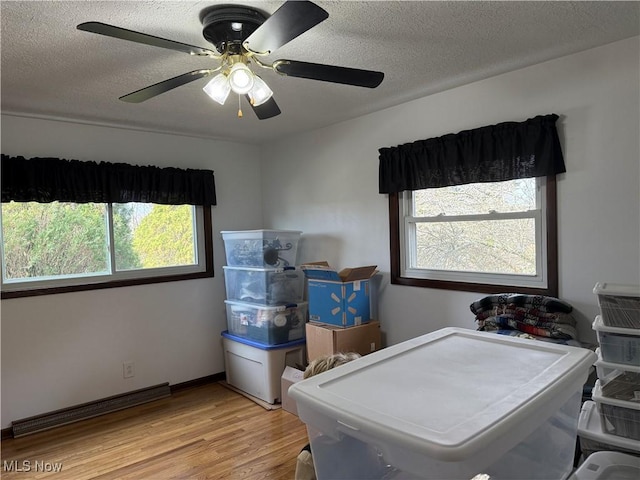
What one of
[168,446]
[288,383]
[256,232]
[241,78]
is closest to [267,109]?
[241,78]

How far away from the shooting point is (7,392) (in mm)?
2990

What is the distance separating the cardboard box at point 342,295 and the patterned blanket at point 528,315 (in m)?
0.91

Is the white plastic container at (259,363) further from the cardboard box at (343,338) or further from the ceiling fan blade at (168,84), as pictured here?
the ceiling fan blade at (168,84)

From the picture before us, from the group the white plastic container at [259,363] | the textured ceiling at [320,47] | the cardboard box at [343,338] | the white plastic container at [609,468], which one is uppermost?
the textured ceiling at [320,47]

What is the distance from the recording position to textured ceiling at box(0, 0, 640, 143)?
5.63ft

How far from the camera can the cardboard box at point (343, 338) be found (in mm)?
3045

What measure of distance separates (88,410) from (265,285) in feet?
5.45

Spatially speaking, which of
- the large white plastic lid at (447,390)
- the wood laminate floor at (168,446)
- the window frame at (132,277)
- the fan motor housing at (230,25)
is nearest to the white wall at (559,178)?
the window frame at (132,277)

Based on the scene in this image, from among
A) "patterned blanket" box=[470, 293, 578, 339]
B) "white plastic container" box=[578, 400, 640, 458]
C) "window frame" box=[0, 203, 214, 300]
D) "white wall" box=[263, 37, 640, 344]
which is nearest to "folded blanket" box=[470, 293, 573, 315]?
"patterned blanket" box=[470, 293, 578, 339]

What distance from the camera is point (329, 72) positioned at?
1721 millimetres

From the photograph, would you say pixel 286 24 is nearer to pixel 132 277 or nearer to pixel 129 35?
pixel 129 35

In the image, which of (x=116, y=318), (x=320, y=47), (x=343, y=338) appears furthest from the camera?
(x=116, y=318)

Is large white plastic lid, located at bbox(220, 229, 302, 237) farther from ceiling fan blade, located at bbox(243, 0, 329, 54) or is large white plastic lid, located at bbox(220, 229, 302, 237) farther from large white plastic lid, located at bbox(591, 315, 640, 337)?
large white plastic lid, located at bbox(591, 315, 640, 337)

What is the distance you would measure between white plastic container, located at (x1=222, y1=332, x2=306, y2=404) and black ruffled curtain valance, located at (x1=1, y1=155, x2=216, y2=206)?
1388 millimetres
